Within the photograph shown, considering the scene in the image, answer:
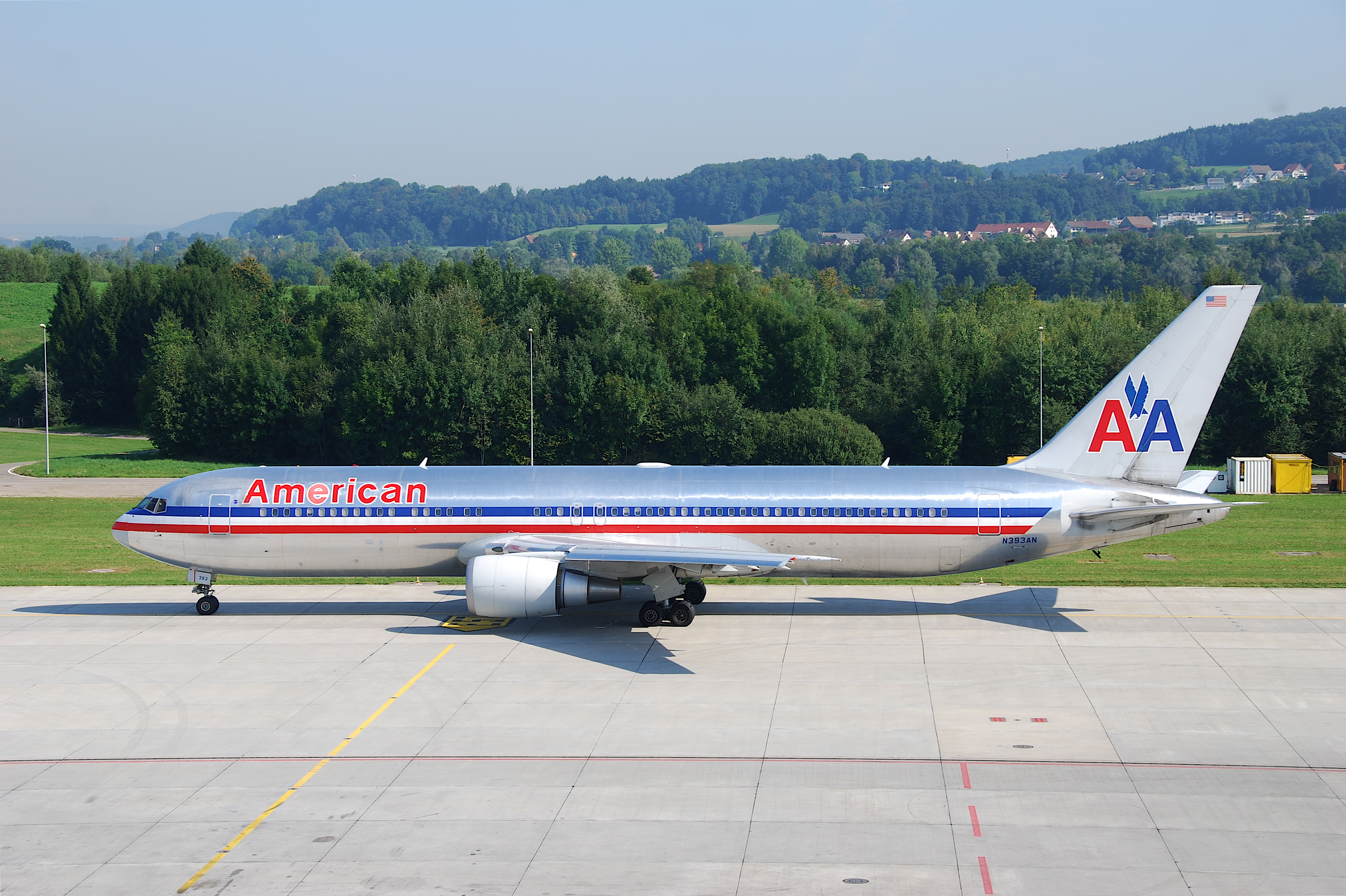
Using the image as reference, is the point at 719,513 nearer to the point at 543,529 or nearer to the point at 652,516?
the point at 652,516

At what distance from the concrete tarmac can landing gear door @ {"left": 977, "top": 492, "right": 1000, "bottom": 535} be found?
268 cm

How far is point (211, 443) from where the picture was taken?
86625mm

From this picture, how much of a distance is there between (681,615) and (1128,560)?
18.7 m

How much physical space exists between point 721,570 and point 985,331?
58801 mm

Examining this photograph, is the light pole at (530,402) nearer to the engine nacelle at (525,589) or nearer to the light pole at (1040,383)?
the light pole at (1040,383)

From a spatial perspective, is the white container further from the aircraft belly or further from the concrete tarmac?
the aircraft belly

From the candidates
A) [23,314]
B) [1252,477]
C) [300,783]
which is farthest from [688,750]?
[23,314]


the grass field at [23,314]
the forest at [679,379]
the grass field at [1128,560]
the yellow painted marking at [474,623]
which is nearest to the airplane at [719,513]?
the yellow painted marking at [474,623]

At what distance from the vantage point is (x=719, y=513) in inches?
1252

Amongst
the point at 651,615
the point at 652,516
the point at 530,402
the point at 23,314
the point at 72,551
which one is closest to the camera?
the point at 651,615

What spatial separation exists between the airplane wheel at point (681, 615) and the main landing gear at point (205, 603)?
1368 cm

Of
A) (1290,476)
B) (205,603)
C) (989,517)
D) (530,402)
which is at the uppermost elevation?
(530,402)

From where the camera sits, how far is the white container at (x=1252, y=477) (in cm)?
5991

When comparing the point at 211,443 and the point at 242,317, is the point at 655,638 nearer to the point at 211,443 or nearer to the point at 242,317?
the point at 211,443
